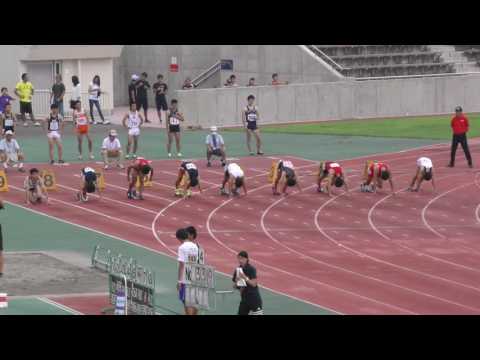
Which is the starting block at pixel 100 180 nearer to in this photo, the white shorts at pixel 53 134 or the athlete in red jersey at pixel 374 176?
the white shorts at pixel 53 134

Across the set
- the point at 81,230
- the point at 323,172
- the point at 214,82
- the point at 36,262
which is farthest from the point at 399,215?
the point at 214,82

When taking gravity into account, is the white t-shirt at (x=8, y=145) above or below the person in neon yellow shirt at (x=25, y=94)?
below

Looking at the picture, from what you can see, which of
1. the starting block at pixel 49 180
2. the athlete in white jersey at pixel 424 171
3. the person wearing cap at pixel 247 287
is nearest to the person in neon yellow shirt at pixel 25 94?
the starting block at pixel 49 180

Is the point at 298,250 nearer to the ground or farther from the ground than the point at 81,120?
nearer to the ground

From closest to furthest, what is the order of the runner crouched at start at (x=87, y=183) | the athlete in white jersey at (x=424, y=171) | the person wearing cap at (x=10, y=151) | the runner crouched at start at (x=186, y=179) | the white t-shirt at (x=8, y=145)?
the runner crouched at start at (x=87, y=183), the runner crouched at start at (x=186, y=179), the athlete in white jersey at (x=424, y=171), the person wearing cap at (x=10, y=151), the white t-shirt at (x=8, y=145)

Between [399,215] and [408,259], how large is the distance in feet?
15.5

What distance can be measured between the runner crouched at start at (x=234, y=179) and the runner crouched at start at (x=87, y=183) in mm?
3104

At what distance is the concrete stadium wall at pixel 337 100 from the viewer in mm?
44188

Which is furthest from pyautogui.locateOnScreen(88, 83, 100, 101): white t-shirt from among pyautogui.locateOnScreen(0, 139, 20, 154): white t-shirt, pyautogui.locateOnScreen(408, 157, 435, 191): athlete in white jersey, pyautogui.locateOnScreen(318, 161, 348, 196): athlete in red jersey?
pyautogui.locateOnScreen(408, 157, 435, 191): athlete in white jersey

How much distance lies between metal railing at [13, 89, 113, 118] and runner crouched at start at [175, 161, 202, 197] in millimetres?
16304

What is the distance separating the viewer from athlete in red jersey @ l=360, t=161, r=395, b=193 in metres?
30.5

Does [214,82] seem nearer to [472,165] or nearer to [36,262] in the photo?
[472,165]

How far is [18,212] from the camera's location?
27891 millimetres

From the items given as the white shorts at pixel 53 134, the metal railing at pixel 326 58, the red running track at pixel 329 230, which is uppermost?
the metal railing at pixel 326 58
